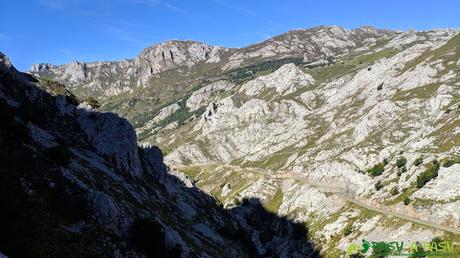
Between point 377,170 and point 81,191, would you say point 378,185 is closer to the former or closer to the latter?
point 377,170

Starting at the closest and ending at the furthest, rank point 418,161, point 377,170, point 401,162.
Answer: point 418,161, point 401,162, point 377,170

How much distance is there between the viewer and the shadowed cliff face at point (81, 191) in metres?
43.3

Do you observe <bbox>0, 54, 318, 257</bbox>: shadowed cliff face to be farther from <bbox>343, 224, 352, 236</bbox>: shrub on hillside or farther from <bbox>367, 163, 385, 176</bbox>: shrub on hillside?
<bbox>367, 163, 385, 176</bbox>: shrub on hillside

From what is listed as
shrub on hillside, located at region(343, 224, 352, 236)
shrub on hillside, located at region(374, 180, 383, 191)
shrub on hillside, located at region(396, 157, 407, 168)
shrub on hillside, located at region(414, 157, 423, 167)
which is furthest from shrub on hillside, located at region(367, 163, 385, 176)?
shrub on hillside, located at region(343, 224, 352, 236)

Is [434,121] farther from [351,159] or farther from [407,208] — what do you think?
[407,208]

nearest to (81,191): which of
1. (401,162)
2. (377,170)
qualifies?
(401,162)

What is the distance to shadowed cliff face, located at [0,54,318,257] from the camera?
142 feet

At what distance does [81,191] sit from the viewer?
5394 cm

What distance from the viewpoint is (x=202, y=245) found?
296 feet

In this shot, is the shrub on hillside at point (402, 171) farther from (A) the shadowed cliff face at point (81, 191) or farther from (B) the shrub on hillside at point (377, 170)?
(A) the shadowed cliff face at point (81, 191)

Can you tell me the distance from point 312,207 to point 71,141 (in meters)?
109

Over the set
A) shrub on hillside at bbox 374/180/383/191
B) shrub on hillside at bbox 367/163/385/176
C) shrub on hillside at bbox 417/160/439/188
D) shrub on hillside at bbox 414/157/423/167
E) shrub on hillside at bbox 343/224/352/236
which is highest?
shrub on hillside at bbox 414/157/423/167

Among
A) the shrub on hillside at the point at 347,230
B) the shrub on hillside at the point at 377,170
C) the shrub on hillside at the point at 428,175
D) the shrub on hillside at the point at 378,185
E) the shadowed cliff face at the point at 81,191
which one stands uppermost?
the shadowed cliff face at the point at 81,191

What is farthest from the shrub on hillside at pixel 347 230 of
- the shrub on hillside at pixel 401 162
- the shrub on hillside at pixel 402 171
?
the shrub on hillside at pixel 401 162
